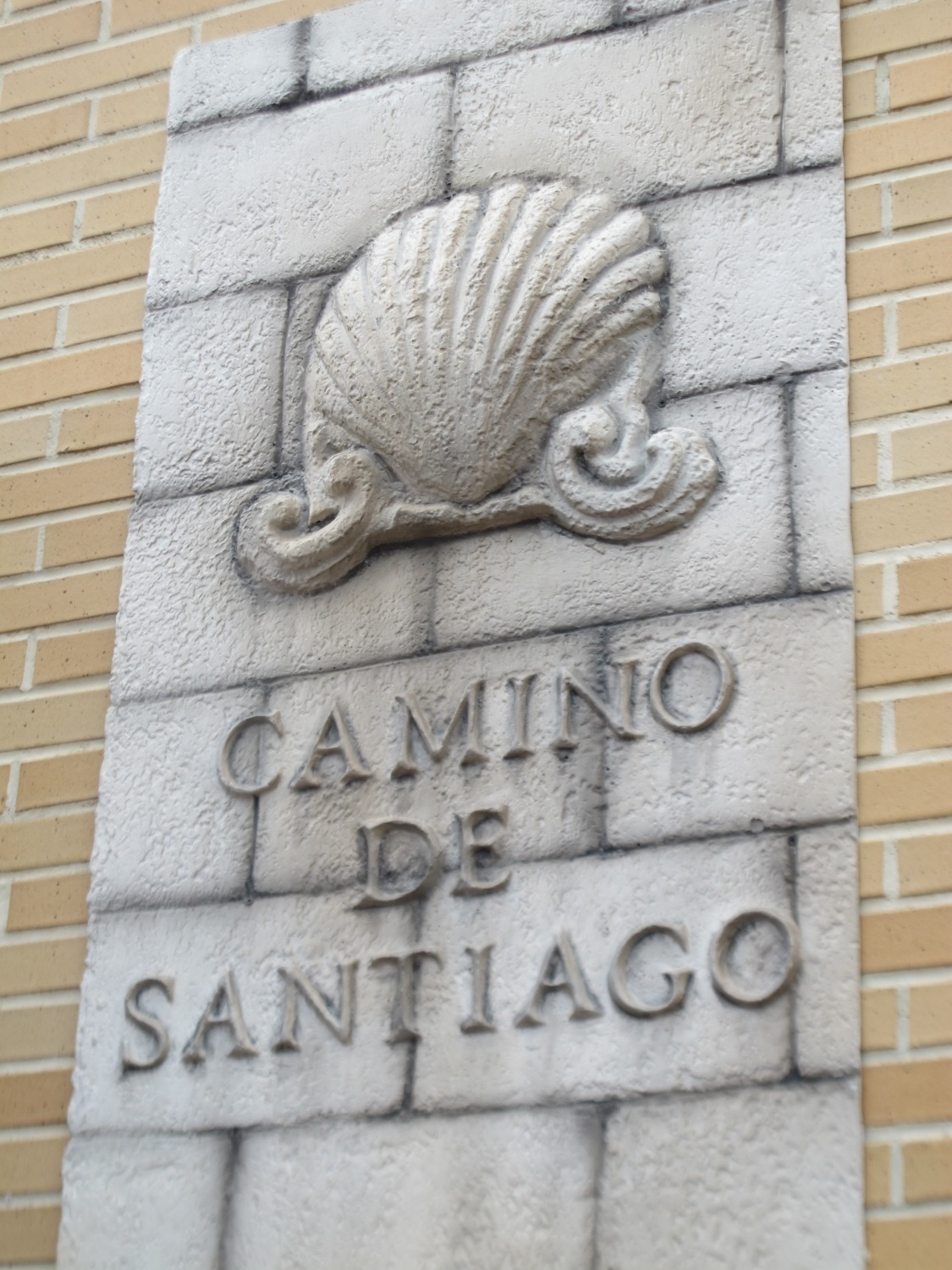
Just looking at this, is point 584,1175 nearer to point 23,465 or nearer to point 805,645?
point 805,645

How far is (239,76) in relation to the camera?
362cm

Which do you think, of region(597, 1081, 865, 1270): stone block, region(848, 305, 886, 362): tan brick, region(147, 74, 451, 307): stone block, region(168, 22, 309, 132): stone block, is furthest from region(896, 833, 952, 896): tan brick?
region(168, 22, 309, 132): stone block

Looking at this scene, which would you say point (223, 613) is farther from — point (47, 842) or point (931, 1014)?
point (931, 1014)

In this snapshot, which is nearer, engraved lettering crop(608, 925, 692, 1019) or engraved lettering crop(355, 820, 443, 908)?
engraved lettering crop(608, 925, 692, 1019)

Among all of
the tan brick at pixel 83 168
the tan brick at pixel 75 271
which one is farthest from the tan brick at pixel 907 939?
the tan brick at pixel 83 168

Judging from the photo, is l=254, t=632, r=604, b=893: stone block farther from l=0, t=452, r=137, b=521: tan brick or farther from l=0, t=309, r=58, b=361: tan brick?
l=0, t=309, r=58, b=361: tan brick

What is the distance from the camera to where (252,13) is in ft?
12.1

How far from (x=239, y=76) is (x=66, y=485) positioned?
0.75 meters

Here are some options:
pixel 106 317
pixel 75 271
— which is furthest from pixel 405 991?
pixel 75 271

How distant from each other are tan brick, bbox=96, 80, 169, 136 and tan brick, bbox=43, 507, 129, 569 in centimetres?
73

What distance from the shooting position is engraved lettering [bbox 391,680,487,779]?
2.96 m

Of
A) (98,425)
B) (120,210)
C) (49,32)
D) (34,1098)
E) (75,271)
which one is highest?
(49,32)

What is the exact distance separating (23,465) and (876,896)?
1.58 m

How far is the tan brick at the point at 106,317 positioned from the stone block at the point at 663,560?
76 centimetres
